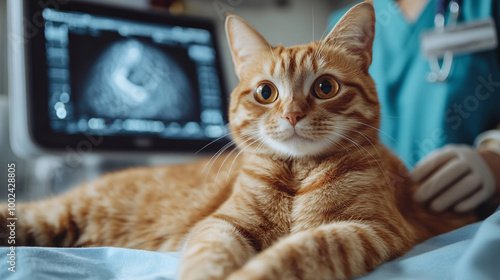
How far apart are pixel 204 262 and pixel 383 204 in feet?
1.42

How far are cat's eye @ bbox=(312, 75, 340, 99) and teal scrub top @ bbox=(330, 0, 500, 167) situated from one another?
2.29ft

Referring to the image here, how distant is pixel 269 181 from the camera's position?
2.85ft

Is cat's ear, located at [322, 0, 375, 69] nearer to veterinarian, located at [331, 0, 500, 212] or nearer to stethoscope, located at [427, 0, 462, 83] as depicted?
veterinarian, located at [331, 0, 500, 212]

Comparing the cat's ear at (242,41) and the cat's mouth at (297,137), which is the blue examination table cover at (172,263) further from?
the cat's ear at (242,41)

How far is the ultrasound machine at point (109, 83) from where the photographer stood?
1.31m

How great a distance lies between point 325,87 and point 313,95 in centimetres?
4

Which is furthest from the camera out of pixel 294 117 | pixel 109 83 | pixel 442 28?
pixel 109 83

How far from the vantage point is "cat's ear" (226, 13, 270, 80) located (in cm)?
94

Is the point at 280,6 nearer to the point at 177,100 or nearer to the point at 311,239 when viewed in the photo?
the point at 177,100

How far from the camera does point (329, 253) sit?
2.01 ft

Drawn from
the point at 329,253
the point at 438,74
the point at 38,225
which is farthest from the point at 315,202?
the point at 438,74

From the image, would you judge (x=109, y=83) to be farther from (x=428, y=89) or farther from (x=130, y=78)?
(x=428, y=89)

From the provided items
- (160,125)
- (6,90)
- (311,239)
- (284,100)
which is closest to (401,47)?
(284,100)

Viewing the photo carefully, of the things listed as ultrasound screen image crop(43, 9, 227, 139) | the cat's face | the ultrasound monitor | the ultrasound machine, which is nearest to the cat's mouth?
the cat's face
